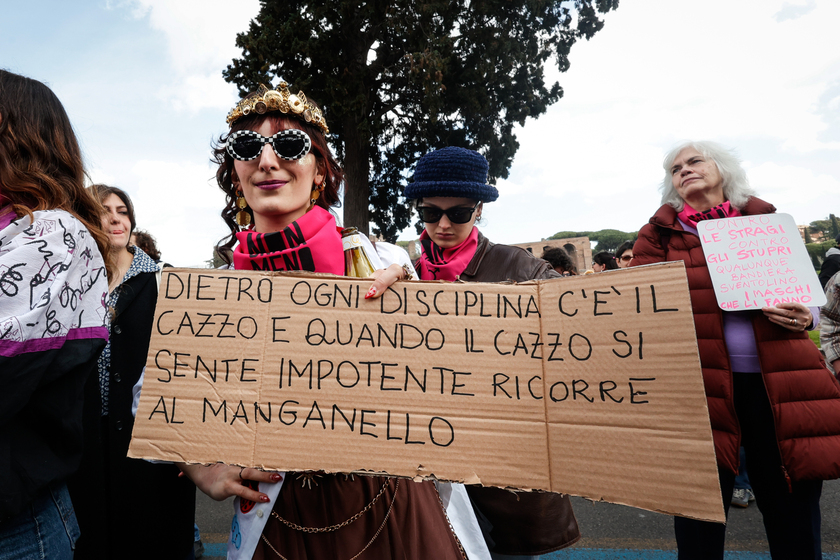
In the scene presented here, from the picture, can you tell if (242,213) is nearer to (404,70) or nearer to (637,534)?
(637,534)

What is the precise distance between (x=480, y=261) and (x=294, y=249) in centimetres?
104

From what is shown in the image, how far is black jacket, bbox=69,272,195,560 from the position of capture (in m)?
1.85

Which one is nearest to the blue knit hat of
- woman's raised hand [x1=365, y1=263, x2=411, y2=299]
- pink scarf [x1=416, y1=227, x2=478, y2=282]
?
pink scarf [x1=416, y1=227, x2=478, y2=282]

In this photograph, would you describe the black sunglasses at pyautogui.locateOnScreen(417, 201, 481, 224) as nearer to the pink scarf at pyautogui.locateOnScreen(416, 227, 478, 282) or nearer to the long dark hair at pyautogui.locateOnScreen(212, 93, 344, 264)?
the pink scarf at pyautogui.locateOnScreen(416, 227, 478, 282)

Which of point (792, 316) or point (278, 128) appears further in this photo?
point (792, 316)

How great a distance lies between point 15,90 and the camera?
4.28 ft

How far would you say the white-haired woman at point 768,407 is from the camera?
1.85 m

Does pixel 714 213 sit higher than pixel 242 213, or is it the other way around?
pixel 714 213

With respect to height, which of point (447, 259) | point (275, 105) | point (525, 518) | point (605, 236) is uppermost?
point (605, 236)

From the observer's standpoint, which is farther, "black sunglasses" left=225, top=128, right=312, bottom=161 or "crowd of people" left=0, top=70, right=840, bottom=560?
"black sunglasses" left=225, top=128, right=312, bottom=161

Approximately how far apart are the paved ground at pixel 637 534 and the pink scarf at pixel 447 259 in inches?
83.4

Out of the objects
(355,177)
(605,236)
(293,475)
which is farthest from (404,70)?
(605,236)

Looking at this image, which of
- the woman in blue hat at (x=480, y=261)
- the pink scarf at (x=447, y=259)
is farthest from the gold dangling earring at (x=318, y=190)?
the pink scarf at (x=447, y=259)

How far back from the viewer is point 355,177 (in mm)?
10781
